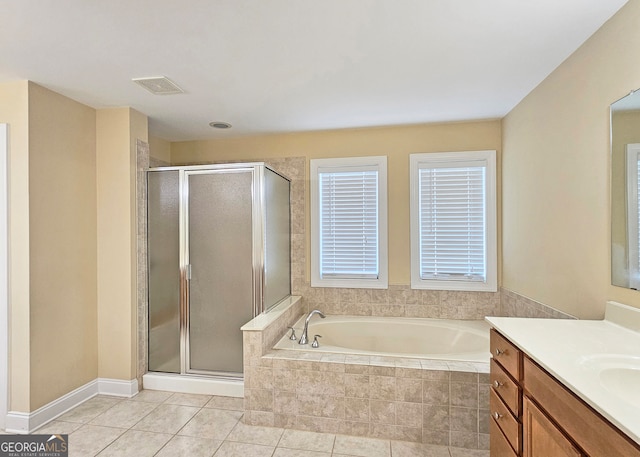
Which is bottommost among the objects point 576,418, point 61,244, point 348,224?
point 576,418

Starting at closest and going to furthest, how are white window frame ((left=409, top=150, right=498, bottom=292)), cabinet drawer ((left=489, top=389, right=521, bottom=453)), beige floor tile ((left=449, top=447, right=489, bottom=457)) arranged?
cabinet drawer ((left=489, top=389, right=521, bottom=453)) → beige floor tile ((left=449, top=447, right=489, bottom=457)) → white window frame ((left=409, top=150, right=498, bottom=292))

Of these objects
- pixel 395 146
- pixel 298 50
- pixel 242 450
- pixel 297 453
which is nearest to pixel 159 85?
pixel 298 50

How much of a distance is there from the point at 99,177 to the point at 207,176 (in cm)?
92

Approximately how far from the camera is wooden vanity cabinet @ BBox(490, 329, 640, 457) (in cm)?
85

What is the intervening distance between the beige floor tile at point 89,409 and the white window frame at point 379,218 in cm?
198

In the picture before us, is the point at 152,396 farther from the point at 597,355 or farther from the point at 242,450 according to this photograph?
the point at 597,355

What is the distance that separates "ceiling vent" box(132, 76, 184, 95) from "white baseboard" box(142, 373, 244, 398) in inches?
91.9

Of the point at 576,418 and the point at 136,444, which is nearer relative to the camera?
the point at 576,418

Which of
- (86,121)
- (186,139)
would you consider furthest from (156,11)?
(186,139)

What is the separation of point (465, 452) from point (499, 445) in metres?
0.67

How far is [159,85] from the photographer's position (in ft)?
7.43

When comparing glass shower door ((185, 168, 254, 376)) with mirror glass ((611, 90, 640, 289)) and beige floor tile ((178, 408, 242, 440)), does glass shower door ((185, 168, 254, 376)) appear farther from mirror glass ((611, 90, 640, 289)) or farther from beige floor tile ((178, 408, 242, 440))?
mirror glass ((611, 90, 640, 289))

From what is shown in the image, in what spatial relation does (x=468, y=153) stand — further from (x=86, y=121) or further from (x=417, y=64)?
(x=86, y=121)

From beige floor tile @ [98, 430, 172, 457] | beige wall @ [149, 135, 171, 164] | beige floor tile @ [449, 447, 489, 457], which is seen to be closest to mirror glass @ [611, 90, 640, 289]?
beige floor tile @ [449, 447, 489, 457]
